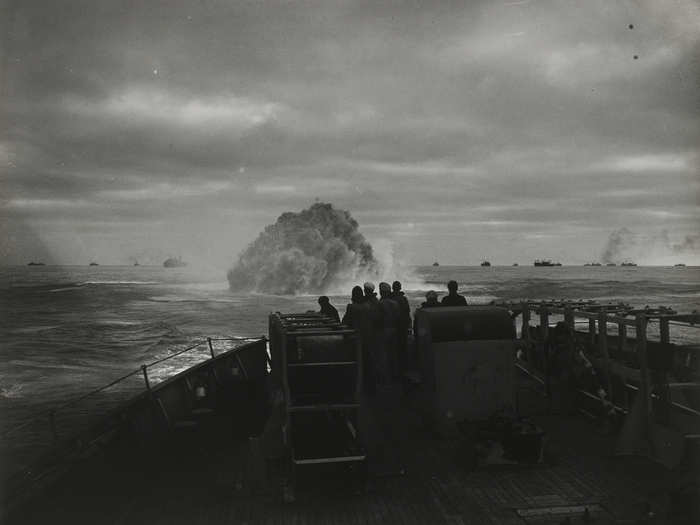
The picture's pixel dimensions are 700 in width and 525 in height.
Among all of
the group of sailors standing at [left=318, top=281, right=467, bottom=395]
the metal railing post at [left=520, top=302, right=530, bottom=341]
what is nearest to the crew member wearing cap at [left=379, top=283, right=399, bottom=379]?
the group of sailors standing at [left=318, top=281, right=467, bottom=395]

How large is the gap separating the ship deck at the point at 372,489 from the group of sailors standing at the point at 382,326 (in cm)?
135

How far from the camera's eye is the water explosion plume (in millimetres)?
113500

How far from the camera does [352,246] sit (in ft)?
387

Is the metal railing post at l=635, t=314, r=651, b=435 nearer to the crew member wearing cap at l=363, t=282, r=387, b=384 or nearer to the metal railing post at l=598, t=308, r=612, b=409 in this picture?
the metal railing post at l=598, t=308, r=612, b=409

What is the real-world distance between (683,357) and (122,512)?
12.0m

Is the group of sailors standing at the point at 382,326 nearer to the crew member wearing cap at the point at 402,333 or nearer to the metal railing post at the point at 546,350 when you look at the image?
the crew member wearing cap at the point at 402,333

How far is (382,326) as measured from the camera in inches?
423

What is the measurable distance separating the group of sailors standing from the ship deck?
1.35 meters

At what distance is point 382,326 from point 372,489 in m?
3.55

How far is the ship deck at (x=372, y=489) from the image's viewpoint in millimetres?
6938

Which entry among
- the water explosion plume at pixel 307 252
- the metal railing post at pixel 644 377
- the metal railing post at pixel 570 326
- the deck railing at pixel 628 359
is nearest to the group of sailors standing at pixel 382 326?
the metal railing post at pixel 570 326

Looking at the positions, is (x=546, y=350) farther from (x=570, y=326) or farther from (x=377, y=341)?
(x=377, y=341)

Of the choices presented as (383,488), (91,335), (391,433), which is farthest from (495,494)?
(91,335)

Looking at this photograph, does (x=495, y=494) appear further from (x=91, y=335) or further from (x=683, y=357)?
(x=91, y=335)
